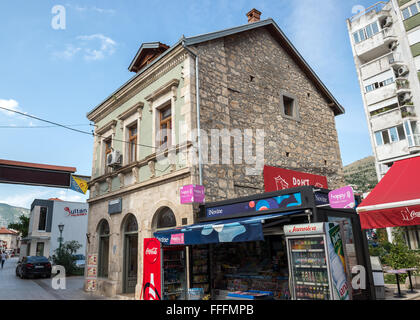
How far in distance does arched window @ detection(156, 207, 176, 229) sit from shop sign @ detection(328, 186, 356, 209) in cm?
517

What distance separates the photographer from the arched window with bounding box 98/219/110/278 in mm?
13078

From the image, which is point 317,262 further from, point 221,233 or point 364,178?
point 364,178

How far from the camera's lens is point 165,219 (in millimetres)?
10008

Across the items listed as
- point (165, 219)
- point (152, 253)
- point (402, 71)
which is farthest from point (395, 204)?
point (402, 71)

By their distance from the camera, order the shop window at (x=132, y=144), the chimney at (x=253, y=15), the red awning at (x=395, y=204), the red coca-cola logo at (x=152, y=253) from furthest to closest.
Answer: the chimney at (x=253, y=15) < the shop window at (x=132, y=144) < the red coca-cola logo at (x=152, y=253) < the red awning at (x=395, y=204)

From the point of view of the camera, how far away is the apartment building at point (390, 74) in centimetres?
2411

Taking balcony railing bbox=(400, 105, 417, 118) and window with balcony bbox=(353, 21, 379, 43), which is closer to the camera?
balcony railing bbox=(400, 105, 417, 118)

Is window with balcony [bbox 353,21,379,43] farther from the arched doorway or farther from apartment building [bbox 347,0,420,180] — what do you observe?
the arched doorway

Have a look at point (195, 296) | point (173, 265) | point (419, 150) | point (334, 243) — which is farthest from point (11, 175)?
point (419, 150)

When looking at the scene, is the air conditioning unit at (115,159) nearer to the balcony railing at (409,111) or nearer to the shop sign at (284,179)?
the shop sign at (284,179)

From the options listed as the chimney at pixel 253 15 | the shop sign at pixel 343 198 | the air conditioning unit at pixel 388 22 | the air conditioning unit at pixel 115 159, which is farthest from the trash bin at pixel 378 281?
the air conditioning unit at pixel 388 22

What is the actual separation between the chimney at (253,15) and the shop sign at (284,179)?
23.3 ft

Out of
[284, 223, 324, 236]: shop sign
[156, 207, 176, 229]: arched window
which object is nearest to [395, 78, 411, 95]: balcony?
[156, 207, 176, 229]: arched window
